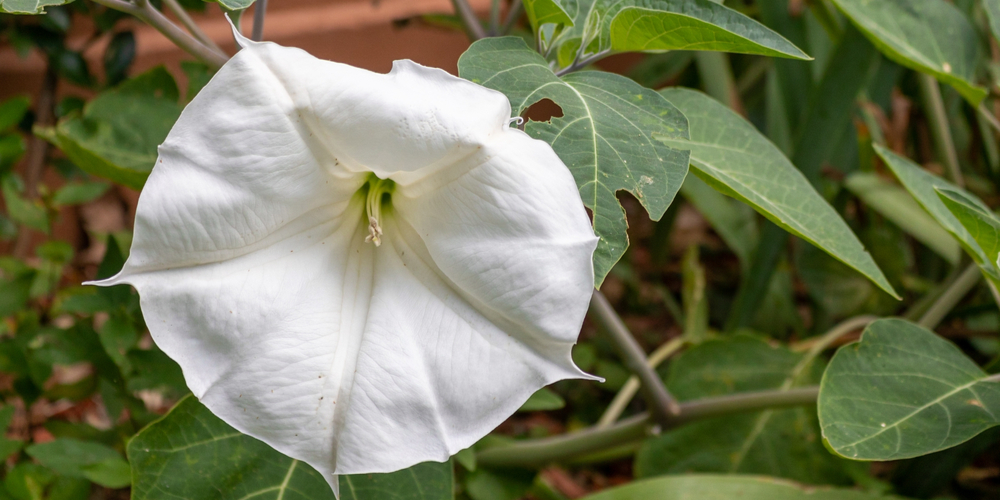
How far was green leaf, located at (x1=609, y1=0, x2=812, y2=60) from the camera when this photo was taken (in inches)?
24.1

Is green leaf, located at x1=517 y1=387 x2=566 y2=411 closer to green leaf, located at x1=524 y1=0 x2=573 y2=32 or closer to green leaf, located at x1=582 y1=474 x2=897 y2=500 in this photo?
green leaf, located at x1=582 y1=474 x2=897 y2=500

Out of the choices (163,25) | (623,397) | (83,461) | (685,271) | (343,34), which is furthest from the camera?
(343,34)

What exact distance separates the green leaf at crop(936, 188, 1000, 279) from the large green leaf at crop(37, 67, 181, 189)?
84 centimetres

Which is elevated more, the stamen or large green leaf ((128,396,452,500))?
the stamen

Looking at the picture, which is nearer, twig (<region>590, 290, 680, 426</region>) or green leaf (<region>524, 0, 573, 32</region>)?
green leaf (<region>524, 0, 573, 32</region>)

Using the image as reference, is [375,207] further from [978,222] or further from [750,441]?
[750,441]

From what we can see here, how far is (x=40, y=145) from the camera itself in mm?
1337

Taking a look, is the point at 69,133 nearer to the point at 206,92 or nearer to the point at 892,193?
the point at 206,92

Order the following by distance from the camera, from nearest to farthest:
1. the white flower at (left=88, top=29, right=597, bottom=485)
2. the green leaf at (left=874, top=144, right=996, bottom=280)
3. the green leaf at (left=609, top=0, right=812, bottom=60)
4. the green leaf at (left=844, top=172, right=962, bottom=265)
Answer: the white flower at (left=88, top=29, right=597, bottom=485) → the green leaf at (left=609, top=0, right=812, bottom=60) → the green leaf at (left=874, top=144, right=996, bottom=280) → the green leaf at (left=844, top=172, right=962, bottom=265)

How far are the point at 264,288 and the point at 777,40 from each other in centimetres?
47

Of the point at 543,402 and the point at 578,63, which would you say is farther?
the point at 543,402

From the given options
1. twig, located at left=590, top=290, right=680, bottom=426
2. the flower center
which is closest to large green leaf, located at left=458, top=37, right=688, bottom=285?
the flower center

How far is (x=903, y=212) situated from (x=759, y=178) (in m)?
0.72

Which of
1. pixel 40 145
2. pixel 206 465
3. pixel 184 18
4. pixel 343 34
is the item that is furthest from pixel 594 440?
pixel 343 34
